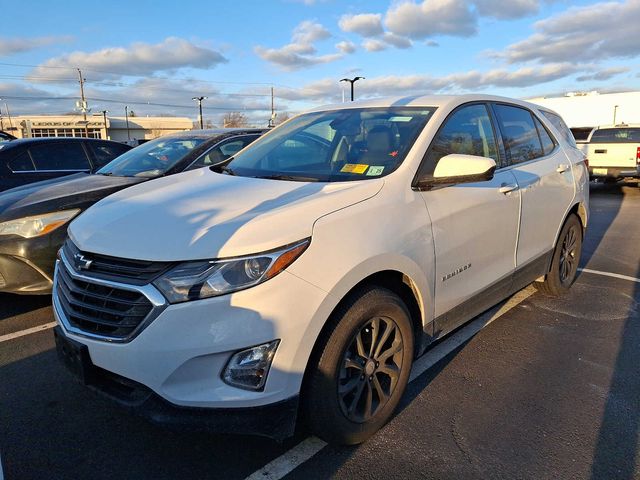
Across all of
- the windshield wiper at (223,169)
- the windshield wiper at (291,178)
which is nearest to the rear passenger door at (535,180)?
the windshield wiper at (291,178)

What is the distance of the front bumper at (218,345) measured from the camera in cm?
201

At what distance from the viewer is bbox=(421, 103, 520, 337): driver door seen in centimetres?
291

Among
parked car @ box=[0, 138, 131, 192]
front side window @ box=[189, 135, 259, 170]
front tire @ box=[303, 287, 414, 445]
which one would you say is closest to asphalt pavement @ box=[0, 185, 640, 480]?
front tire @ box=[303, 287, 414, 445]

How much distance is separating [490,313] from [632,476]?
7.08ft

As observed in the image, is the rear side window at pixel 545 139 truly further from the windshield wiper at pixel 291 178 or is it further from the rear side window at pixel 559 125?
the windshield wiper at pixel 291 178

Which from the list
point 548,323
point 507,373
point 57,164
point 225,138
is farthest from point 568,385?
point 57,164

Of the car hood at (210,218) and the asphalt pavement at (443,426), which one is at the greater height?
the car hood at (210,218)

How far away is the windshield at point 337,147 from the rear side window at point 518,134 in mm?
967

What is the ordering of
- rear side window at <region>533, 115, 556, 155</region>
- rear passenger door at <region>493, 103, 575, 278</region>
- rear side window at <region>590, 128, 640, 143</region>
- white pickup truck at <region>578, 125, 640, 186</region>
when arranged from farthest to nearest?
rear side window at <region>590, 128, 640, 143</region>, white pickup truck at <region>578, 125, 640, 186</region>, rear side window at <region>533, 115, 556, 155</region>, rear passenger door at <region>493, 103, 575, 278</region>

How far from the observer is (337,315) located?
231 cm

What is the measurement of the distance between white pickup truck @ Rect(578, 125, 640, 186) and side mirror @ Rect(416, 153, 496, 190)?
12359 mm

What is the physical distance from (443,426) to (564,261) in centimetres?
285

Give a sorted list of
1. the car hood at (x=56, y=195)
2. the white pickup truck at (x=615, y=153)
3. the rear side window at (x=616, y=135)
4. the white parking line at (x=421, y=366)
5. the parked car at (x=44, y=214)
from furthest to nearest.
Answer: the rear side window at (x=616, y=135)
the white pickup truck at (x=615, y=153)
the car hood at (x=56, y=195)
the parked car at (x=44, y=214)
the white parking line at (x=421, y=366)

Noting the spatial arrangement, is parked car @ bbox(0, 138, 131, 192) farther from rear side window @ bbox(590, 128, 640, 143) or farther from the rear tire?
rear side window @ bbox(590, 128, 640, 143)
